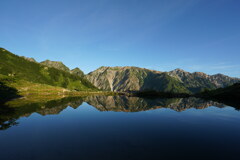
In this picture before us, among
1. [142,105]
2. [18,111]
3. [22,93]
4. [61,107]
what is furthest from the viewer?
[22,93]

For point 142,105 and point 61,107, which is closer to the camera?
point 61,107

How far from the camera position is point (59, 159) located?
13.0 metres

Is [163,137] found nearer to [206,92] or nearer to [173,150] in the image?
[173,150]

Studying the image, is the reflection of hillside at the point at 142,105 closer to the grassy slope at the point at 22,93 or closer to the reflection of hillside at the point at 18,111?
the reflection of hillside at the point at 18,111

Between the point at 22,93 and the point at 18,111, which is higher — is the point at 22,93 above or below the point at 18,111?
above

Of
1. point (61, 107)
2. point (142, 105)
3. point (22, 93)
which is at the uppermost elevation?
point (22, 93)

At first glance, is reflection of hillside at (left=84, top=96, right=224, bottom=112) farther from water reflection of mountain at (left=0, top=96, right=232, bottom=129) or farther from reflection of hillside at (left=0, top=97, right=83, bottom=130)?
reflection of hillside at (left=0, top=97, right=83, bottom=130)

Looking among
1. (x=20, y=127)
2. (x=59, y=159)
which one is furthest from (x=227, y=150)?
(x=20, y=127)

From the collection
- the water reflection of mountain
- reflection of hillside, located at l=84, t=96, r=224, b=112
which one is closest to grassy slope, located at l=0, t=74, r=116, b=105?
the water reflection of mountain

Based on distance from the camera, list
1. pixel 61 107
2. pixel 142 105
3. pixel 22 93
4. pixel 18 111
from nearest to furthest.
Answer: pixel 18 111, pixel 61 107, pixel 142 105, pixel 22 93

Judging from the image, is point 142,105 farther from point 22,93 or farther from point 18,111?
point 22,93

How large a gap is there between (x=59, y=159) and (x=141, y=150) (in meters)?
8.72

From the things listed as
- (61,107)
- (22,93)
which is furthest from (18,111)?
(22,93)

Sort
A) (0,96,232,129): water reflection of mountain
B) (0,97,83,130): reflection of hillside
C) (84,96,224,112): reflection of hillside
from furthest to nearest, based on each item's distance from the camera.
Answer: (84,96,224,112): reflection of hillside → (0,96,232,129): water reflection of mountain → (0,97,83,130): reflection of hillside
